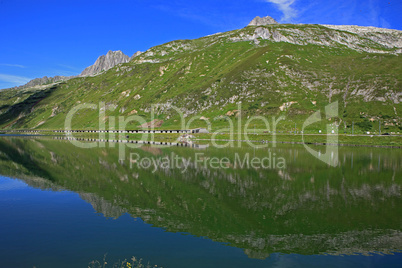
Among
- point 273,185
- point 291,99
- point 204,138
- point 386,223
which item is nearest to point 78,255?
point 386,223

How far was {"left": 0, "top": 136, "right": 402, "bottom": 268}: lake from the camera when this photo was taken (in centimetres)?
2380

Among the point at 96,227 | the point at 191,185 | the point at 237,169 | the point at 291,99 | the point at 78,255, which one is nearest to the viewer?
the point at 78,255

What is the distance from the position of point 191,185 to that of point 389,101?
173013mm

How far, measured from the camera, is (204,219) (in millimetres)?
32531

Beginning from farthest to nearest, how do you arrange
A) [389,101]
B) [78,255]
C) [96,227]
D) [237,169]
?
[389,101]
[237,169]
[96,227]
[78,255]

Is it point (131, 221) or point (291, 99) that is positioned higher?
point (291, 99)

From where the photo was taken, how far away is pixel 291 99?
19838 centimetres

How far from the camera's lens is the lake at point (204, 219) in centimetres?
2380

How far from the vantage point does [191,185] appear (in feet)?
161

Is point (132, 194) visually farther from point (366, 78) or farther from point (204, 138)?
point (366, 78)

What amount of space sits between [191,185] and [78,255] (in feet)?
88.3

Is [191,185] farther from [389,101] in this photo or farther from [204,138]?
[389,101]

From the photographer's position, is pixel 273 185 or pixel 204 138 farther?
pixel 204 138

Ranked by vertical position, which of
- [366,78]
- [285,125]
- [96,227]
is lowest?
[96,227]
